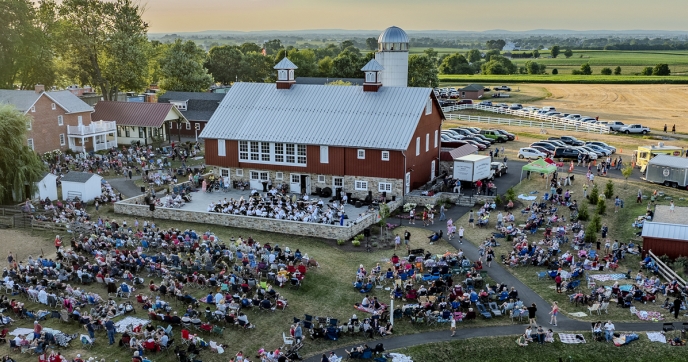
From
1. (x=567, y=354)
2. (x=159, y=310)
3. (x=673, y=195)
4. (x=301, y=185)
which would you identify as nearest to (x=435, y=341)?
(x=567, y=354)

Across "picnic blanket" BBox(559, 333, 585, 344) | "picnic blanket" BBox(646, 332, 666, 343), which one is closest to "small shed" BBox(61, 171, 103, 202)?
"picnic blanket" BBox(559, 333, 585, 344)

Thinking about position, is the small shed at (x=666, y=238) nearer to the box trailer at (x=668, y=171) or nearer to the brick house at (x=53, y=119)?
the box trailer at (x=668, y=171)

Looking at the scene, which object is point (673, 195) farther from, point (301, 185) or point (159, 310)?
point (159, 310)

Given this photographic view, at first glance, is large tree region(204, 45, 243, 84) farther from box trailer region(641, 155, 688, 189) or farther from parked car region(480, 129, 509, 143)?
box trailer region(641, 155, 688, 189)

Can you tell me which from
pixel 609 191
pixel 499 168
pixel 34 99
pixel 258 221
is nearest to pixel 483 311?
pixel 258 221

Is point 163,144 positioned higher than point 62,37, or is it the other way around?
point 62,37

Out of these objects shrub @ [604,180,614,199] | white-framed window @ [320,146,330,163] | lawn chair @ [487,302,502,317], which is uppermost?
white-framed window @ [320,146,330,163]

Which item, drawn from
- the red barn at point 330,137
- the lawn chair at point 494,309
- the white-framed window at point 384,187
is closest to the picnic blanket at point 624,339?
the lawn chair at point 494,309
